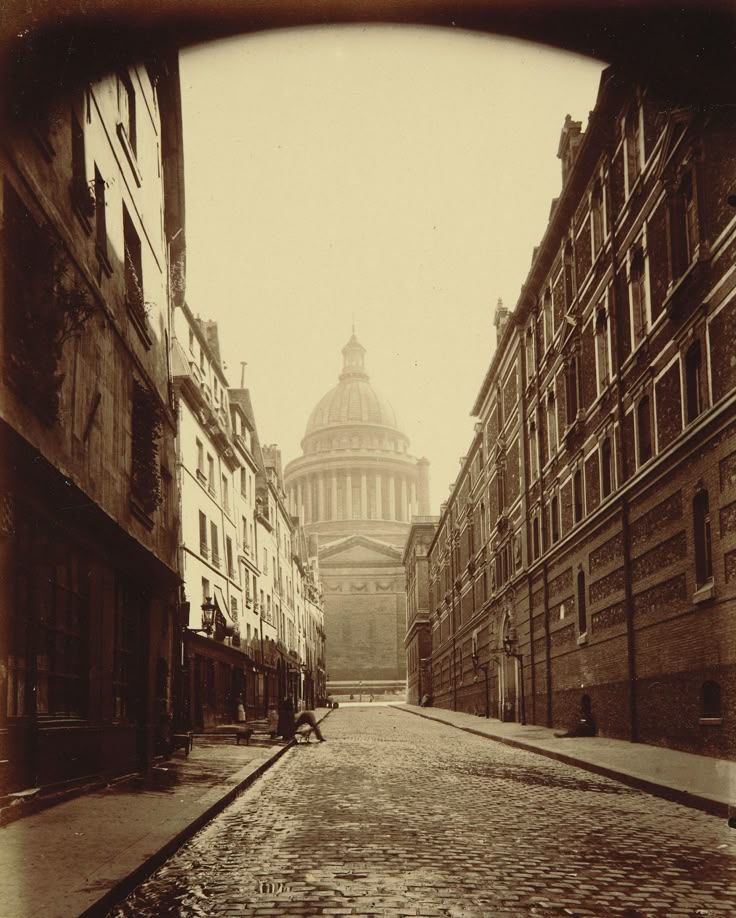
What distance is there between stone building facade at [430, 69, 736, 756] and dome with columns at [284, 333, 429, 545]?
104300 mm

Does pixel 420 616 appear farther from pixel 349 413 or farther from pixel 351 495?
pixel 349 413

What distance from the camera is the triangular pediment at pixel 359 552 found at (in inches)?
4820

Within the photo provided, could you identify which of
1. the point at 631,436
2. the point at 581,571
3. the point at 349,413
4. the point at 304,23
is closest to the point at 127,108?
the point at 304,23

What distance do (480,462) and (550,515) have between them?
56.4 ft

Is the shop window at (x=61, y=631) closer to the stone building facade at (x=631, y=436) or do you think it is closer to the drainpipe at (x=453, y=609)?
the stone building facade at (x=631, y=436)

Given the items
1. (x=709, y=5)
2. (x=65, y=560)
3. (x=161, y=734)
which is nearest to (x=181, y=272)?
(x=161, y=734)

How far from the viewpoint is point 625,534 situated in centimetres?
2323

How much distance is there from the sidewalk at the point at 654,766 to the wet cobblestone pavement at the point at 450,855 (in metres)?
0.27

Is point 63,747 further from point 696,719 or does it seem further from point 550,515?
point 550,515

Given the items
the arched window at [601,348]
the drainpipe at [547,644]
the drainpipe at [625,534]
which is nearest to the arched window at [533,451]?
the drainpipe at [547,644]

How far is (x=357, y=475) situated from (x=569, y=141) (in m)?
117

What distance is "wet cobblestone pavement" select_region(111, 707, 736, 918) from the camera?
6.72 meters

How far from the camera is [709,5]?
1002cm

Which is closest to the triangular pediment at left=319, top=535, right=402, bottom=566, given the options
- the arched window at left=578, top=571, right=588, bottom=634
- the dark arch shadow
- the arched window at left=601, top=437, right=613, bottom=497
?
the arched window at left=578, top=571, right=588, bottom=634
